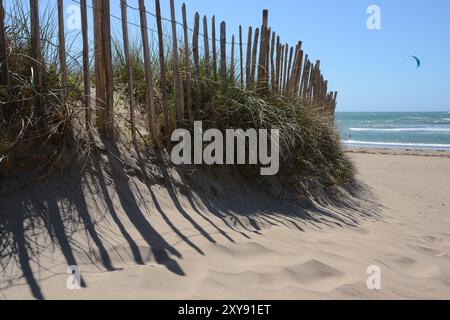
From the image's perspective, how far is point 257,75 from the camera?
5105mm

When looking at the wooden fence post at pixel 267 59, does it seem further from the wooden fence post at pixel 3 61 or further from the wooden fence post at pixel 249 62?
A: the wooden fence post at pixel 3 61

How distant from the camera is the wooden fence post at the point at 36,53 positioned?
10.1 ft

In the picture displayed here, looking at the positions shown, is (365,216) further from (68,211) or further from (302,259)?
(68,211)

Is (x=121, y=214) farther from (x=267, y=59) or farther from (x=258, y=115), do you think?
(x=267, y=59)

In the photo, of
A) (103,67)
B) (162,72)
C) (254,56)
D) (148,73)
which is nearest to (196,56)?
(162,72)

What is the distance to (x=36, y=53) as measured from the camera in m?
3.12

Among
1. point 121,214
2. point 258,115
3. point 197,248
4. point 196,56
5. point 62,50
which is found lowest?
point 197,248

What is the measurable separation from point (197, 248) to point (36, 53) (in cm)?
176

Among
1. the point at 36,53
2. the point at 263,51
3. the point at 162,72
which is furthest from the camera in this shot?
the point at 263,51

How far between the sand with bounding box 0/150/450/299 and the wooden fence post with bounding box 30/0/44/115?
624 mm

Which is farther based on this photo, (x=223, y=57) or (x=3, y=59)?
(x=223, y=57)

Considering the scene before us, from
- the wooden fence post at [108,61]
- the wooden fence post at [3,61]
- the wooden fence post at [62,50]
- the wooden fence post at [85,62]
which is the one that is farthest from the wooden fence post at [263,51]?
the wooden fence post at [3,61]

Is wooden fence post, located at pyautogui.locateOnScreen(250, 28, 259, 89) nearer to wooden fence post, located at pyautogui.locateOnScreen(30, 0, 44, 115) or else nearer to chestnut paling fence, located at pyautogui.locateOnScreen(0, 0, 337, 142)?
chestnut paling fence, located at pyautogui.locateOnScreen(0, 0, 337, 142)

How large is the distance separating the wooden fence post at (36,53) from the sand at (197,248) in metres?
0.62
